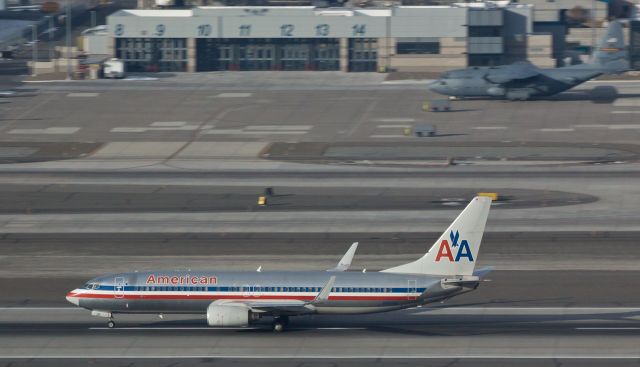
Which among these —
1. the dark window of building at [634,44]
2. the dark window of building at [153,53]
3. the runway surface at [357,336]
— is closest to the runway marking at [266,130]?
the dark window of building at [153,53]

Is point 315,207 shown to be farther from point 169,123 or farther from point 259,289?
point 169,123

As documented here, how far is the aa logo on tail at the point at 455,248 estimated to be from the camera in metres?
52.1

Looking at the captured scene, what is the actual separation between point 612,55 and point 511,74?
13042 millimetres

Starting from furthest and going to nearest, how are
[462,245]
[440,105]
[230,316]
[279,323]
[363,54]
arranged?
[363,54]
[440,105]
[279,323]
[462,245]
[230,316]

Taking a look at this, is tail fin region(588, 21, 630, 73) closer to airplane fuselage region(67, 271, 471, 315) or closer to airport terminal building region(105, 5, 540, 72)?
airport terminal building region(105, 5, 540, 72)

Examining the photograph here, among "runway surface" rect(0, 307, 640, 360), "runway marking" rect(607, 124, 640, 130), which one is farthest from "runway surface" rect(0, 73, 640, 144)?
"runway surface" rect(0, 307, 640, 360)

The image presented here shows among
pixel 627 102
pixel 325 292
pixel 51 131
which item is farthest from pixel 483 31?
pixel 325 292

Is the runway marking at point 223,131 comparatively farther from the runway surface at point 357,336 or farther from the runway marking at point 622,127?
the runway surface at point 357,336

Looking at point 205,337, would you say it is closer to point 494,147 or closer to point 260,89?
point 494,147

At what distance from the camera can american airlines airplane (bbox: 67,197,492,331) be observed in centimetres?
5159

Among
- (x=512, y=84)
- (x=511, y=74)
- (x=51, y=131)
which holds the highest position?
(x=511, y=74)

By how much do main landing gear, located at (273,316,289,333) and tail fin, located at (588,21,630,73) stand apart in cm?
9227

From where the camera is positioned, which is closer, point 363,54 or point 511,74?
point 511,74

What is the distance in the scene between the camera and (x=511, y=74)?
13575cm
